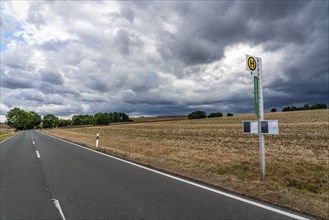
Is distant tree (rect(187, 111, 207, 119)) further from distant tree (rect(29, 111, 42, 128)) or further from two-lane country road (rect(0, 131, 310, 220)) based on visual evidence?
distant tree (rect(29, 111, 42, 128))

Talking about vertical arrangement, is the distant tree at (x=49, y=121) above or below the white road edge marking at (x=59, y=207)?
above

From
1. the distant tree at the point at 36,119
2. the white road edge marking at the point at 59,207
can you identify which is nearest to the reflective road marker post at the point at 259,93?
the white road edge marking at the point at 59,207

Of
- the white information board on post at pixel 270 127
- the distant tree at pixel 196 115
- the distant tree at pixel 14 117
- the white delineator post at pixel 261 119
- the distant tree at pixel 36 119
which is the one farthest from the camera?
the distant tree at pixel 36 119

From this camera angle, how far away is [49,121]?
16562cm

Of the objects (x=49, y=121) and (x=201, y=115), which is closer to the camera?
(x=201, y=115)

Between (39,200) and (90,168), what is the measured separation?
4223 mm

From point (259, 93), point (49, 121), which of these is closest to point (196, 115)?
point (259, 93)

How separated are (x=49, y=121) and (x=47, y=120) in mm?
1344

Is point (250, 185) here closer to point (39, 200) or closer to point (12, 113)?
point (39, 200)

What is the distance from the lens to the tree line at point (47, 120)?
128 m

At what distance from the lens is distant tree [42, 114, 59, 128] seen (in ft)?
544

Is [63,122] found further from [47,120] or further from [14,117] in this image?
[14,117]

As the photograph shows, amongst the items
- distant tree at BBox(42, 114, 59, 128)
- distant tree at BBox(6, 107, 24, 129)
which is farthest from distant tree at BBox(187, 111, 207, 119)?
distant tree at BBox(42, 114, 59, 128)

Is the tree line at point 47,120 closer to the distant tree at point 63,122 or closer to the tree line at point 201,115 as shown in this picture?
the distant tree at point 63,122
